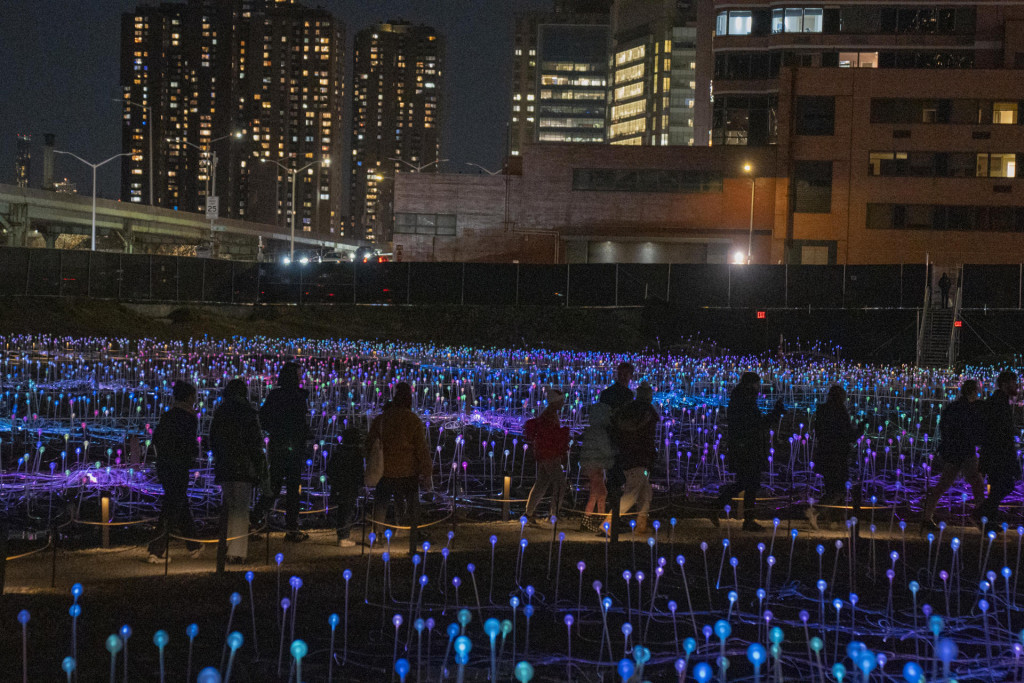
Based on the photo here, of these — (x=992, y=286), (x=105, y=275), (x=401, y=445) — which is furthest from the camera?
(x=105, y=275)

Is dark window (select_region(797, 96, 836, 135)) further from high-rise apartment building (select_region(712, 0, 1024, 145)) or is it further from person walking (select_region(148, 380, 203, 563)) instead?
person walking (select_region(148, 380, 203, 563))

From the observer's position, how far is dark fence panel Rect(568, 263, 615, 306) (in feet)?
158

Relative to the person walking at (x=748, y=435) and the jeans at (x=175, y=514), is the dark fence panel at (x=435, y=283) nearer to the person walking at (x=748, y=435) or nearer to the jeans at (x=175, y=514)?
the person walking at (x=748, y=435)

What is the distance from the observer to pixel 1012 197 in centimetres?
6084

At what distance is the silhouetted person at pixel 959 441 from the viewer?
12.0 meters

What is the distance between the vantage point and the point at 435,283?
166 ft

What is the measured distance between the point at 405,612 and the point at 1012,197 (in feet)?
196

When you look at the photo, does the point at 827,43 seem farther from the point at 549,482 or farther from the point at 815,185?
the point at 549,482

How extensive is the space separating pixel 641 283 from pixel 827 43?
28552 mm

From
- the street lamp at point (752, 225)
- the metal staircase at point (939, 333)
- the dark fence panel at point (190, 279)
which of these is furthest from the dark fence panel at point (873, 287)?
the dark fence panel at point (190, 279)

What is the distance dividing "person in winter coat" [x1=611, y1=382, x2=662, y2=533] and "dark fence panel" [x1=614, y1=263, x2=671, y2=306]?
35.5 meters

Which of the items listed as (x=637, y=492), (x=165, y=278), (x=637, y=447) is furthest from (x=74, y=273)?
(x=637, y=447)

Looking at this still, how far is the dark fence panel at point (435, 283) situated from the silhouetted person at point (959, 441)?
38842mm

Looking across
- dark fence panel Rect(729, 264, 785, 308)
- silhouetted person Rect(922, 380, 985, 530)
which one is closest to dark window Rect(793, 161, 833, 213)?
dark fence panel Rect(729, 264, 785, 308)
